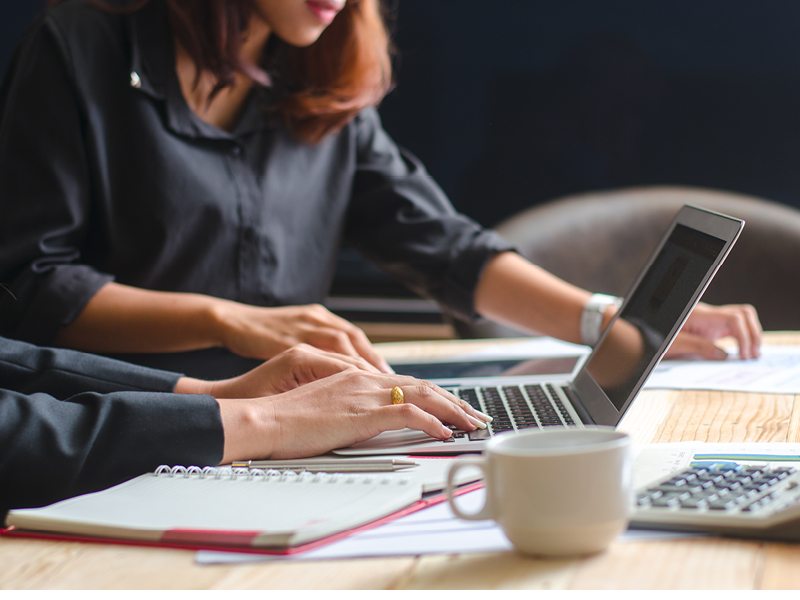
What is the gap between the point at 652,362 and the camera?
3.05 feet

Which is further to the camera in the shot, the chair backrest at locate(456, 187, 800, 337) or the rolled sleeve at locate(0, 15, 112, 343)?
the chair backrest at locate(456, 187, 800, 337)

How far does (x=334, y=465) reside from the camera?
0.87 metres

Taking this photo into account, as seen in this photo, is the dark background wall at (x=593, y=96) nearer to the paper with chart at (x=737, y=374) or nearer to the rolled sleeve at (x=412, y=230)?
the rolled sleeve at (x=412, y=230)

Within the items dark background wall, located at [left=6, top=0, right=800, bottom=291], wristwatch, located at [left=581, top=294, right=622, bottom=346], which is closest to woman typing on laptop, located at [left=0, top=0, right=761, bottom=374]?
wristwatch, located at [left=581, top=294, right=622, bottom=346]

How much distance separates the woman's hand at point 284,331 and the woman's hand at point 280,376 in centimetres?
15

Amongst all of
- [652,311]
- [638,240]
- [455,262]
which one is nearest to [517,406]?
[652,311]

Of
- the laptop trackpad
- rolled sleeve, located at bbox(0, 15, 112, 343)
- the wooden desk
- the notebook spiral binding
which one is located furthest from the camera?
rolled sleeve, located at bbox(0, 15, 112, 343)

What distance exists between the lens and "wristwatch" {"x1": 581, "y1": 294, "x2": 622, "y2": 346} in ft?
5.02

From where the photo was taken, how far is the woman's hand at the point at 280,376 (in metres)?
1.06

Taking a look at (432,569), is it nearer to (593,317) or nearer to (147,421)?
(147,421)

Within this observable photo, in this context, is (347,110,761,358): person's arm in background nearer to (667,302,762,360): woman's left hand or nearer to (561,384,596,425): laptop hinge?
(667,302,762,360): woman's left hand

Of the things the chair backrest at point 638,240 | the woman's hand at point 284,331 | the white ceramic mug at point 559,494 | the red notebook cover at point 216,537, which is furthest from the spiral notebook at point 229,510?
the chair backrest at point 638,240

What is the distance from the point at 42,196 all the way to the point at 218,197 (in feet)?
0.79

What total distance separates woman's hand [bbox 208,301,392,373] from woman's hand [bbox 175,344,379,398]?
5.9 inches
